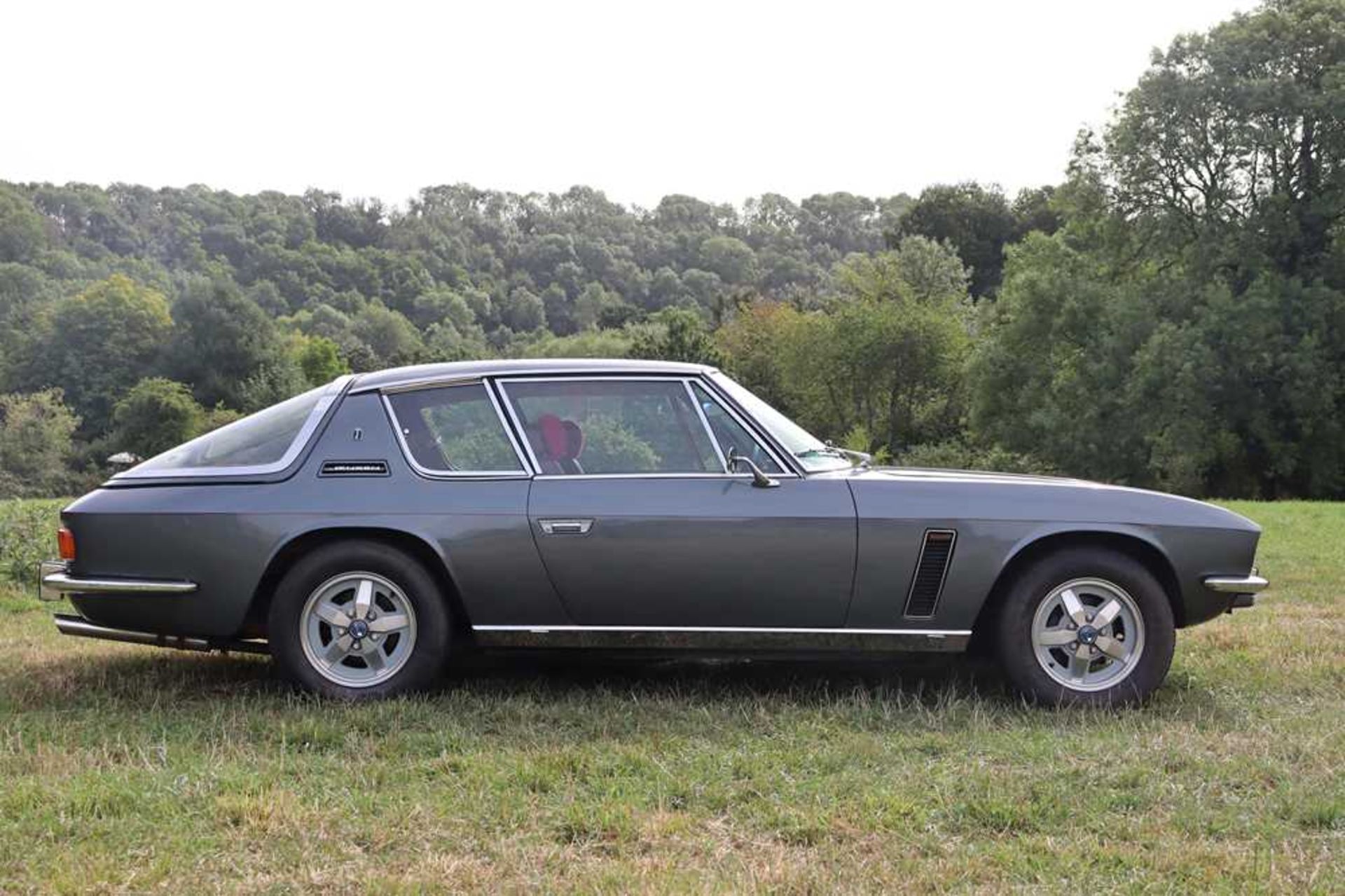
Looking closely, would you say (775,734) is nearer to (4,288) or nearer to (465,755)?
(465,755)

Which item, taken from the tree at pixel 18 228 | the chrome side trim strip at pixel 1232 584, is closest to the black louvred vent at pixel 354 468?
the chrome side trim strip at pixel 1232 584

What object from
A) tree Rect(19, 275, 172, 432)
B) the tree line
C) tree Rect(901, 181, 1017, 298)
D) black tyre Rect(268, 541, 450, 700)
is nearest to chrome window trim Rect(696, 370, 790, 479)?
black tyre Rect(268, 541, 450, 700)

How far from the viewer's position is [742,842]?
3689 millimetres

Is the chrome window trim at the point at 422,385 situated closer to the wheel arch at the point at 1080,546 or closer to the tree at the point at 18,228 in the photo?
the wheel arch at the point at 1080,546

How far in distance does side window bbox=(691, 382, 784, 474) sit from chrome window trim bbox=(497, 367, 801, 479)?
0.04ft

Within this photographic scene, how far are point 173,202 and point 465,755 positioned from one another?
Answer: 93.8 metres

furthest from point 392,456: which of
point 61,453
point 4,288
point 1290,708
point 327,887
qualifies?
point 4,288

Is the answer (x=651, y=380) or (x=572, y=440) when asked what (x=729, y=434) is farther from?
(x=572, y=440)

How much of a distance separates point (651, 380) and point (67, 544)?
99.1 inches

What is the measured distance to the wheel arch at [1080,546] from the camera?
5.41 metres

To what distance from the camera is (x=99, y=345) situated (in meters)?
70.1

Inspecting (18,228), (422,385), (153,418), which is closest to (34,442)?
(153,418)

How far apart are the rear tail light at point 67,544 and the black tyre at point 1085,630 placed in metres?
3.80

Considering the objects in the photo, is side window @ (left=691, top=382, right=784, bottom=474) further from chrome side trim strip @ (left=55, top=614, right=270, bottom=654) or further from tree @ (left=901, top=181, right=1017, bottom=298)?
tree @ (left=901, top=181, right=1017, bottom=298)
